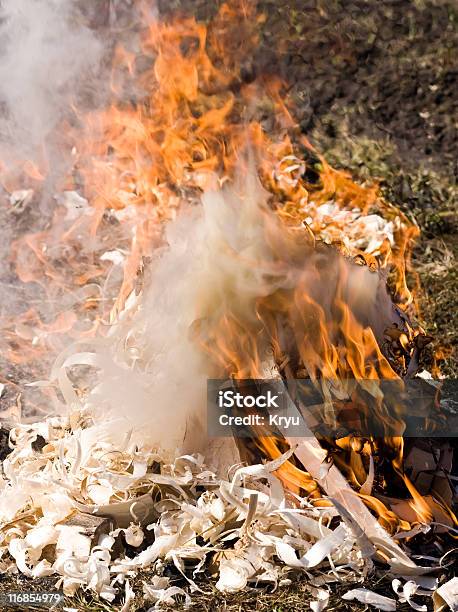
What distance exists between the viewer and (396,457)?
237cm

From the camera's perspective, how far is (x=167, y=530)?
2.28 metres

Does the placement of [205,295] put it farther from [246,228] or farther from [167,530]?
[167,530]

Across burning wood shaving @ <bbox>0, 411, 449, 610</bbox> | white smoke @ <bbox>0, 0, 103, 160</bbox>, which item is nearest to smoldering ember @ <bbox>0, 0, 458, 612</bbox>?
burning wood shaving @ <bbox>0, 411, 449, 610</bbox>

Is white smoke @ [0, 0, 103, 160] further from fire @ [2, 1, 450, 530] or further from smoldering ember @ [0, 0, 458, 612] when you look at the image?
smoldering ember @ [0, 0, 458, 612]

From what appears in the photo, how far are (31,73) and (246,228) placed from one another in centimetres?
228

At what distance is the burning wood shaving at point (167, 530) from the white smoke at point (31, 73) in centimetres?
217

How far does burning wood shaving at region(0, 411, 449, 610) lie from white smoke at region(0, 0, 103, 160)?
7.12ft

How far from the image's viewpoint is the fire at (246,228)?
241 cm

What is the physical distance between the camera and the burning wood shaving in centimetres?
216

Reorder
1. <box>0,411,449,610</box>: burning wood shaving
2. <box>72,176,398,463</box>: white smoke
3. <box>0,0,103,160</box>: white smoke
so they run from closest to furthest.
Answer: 1. <box>0,411,449,610</box>: burning wood shaving
2. <box>72,176,398,463</box>: white smoke
3. <box>0,0,103,160</box>: white smoke

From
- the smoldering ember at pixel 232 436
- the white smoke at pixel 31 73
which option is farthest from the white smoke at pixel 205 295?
the white smoke at pixel 31 73

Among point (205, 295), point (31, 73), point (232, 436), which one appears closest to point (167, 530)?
point (232, 436)

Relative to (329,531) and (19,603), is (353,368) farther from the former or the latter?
(19,603)

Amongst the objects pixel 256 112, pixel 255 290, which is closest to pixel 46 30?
pixel 256 112
